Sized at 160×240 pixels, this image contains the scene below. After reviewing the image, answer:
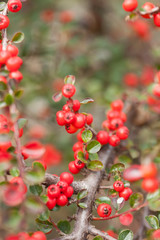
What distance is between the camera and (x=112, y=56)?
2.56 m

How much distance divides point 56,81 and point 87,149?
125cm

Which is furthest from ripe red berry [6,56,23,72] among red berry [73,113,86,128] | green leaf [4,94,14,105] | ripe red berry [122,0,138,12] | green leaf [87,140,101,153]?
ripe red berry [122,0,138,12]

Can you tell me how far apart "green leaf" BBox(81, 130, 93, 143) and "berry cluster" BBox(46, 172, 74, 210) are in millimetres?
146

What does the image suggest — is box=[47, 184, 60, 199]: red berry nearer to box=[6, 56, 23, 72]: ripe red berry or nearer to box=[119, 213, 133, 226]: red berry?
box=[119, 213, 133, 226]: red berry

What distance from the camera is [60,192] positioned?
3.13 ft

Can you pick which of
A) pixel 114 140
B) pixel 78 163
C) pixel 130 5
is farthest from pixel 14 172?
pixel 130 5

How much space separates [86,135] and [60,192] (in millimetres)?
222

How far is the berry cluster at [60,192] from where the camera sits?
0.92 meters

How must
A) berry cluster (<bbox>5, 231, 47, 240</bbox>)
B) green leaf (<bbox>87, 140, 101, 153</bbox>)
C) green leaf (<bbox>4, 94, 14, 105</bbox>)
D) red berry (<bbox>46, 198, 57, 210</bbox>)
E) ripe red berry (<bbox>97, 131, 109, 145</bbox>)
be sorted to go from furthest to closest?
1. ripe red berry (<bbox>97, 131, 109, 145</bbox>)
2. green leaf (<bbox>87, 140, 101, 153</bbox>)
3. red berry (<bbox>46, 198, 57, 210</bbox>)
4. green leaf (<bbox>4, 94, 14, 105</bbox>)
5. berry cluster (<bbox>5, 231, 47, 240</bbox>)

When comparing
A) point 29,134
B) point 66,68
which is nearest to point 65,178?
point 66,68

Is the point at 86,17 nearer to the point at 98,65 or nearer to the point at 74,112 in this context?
the point at 98,65

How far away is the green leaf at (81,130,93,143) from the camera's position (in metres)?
1.02

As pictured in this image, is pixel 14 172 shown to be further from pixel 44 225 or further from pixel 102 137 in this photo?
pixel 102 137

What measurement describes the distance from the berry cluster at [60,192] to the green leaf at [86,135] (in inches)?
5.8
